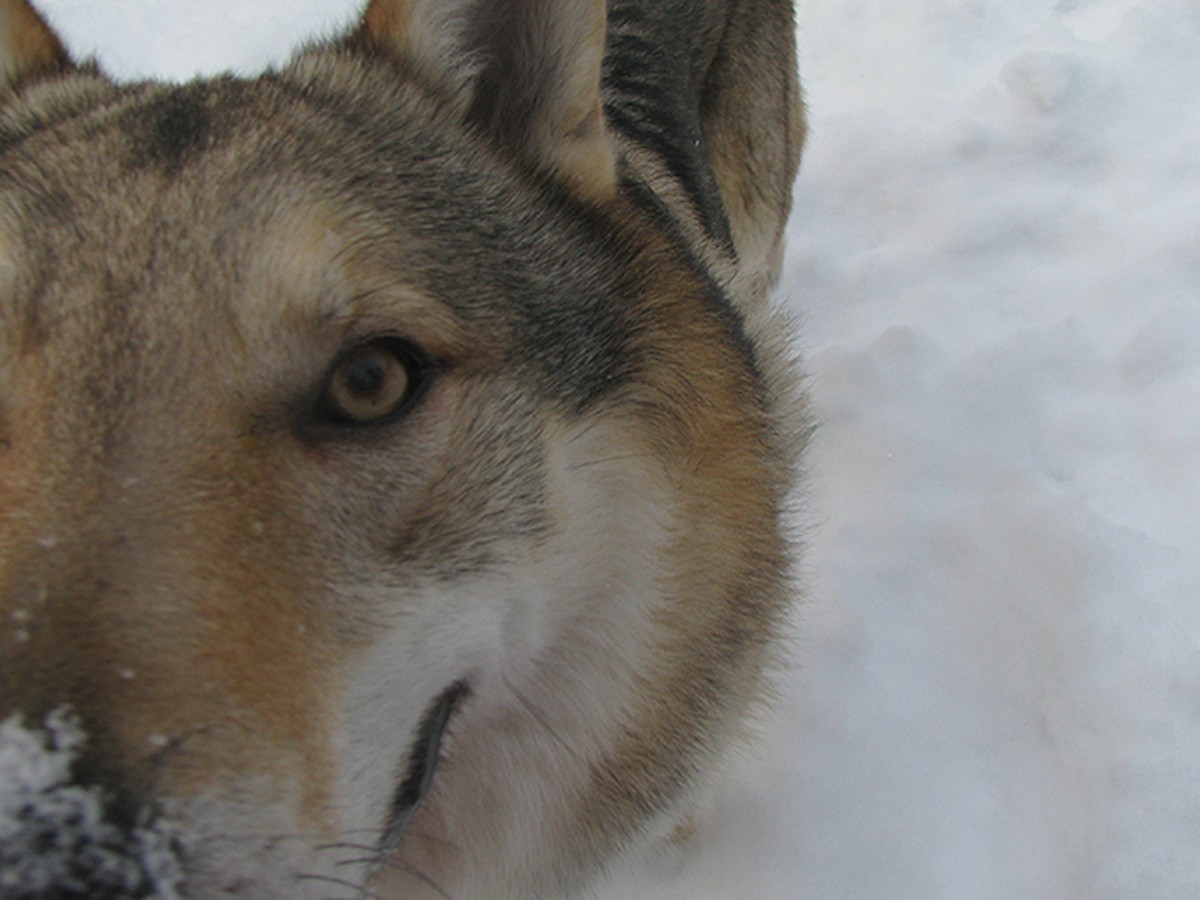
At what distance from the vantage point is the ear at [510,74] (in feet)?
7.09

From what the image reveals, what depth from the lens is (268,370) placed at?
165 centimetres

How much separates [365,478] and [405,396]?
0.53 feet

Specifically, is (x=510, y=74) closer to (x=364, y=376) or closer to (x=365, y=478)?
(x=364, y=376)

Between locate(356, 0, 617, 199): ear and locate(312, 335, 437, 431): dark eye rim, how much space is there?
66cm

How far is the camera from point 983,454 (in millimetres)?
3910

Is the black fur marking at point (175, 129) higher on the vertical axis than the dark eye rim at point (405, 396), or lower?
higher

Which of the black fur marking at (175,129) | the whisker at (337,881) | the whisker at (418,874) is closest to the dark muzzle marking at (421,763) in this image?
the whisker at (337,881)

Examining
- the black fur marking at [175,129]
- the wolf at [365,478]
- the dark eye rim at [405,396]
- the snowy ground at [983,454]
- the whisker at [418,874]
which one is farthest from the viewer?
the snowy ground at [983,454]

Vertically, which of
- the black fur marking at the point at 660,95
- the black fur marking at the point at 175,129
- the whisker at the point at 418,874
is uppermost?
the black fur marking at the point at 175,129

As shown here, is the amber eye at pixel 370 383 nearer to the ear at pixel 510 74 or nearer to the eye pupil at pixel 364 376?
the eye pupil at pixel 364 376

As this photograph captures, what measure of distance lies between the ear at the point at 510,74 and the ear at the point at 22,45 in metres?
0.73

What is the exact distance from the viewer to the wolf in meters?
1.42

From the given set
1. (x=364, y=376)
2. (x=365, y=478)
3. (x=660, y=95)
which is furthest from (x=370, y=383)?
(x=660, y=95)

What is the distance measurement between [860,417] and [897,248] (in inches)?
42.4
